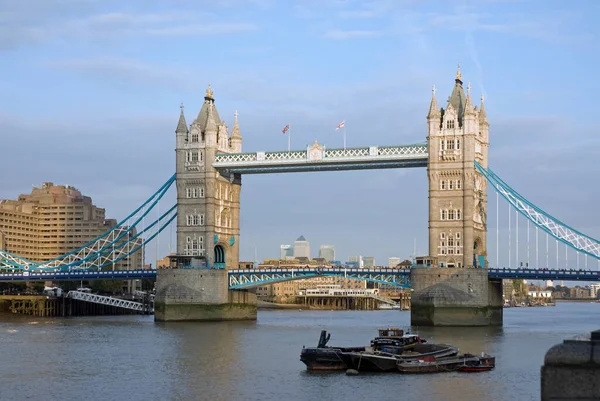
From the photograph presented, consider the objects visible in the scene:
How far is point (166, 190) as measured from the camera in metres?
101

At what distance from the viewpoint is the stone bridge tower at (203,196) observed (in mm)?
96438

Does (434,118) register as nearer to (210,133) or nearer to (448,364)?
(210,133)

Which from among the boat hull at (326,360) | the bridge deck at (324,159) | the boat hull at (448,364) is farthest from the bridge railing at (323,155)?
the boat hull at (326,360)

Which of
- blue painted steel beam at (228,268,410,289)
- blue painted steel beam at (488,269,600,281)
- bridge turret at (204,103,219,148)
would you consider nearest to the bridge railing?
bridge turret at (204,103,219,148)

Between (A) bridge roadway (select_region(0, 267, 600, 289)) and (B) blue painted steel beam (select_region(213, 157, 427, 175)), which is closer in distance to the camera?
(A) bridge roadway (select_region(0, 267, 600, 289))

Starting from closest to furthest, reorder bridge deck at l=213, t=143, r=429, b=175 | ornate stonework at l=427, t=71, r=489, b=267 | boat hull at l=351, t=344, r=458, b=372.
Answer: boat hull at l=351, t=344, r=458, b=372
ornate stonework at l=427, t=71, r=489, b=267
bridge deck at l=213, t=143, r=429, b=175

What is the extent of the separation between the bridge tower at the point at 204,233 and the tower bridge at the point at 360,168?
101 mm

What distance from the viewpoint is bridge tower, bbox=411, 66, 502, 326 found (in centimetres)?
8506

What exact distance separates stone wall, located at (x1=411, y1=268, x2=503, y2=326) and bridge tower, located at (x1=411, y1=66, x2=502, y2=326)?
9 cm

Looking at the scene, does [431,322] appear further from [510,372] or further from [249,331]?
[510,372]

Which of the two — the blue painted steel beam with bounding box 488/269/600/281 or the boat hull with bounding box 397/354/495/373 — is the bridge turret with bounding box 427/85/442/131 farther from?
the boat hull with bounding box 397/354/495/373

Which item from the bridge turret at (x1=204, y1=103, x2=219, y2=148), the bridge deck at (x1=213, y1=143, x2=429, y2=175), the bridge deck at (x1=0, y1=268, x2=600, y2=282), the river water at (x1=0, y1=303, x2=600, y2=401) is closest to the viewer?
the river water at (x1=0, y1=303, x2=600, y2=401)

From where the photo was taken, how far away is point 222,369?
168ft

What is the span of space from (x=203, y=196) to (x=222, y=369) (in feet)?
154
